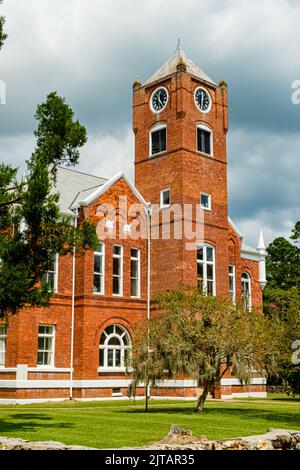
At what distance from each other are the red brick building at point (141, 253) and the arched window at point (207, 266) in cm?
6

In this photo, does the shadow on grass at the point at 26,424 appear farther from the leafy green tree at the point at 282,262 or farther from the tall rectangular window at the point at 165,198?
the leafy green tree at the point at 282,262

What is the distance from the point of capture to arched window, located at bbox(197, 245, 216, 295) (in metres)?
37.0

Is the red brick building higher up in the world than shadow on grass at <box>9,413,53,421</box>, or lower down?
higher up

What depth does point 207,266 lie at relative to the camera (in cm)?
3756

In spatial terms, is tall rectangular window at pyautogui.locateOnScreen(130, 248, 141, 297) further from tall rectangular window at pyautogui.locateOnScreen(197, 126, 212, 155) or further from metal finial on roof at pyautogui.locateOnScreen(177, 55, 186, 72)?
metal finial on roof at pyautogui.locateOnScreen(177, 55, 186, 72)

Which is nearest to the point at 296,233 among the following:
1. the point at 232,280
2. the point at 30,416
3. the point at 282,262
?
the point at 282,262

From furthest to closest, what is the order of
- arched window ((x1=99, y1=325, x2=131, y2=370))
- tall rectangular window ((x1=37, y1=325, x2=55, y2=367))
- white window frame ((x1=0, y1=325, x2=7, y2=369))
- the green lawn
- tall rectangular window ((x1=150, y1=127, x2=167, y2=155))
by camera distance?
tall rectangular window ((x1=150, y1=127, x2=167, y2=155)) < arched window ((x1=99, y1=325, x2=131, y2=370)) < tall rectangular window ((x1=37, y1=325, x2=55, y2=367)) < white window frame ((x1=0, y1=325, x2=7, y2=369)) < the green lawn

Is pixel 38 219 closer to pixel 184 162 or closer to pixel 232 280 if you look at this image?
pixel 184 162

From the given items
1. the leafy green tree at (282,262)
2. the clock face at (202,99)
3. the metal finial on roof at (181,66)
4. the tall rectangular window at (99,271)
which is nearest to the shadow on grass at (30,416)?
the tall rectangular window at (99,271)

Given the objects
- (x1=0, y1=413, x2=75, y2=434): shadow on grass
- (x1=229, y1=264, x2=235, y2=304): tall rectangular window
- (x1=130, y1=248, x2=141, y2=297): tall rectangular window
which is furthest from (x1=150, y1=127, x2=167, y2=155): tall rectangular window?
(x1=0, y1=413, x2=75, y2=434): shadow on grass

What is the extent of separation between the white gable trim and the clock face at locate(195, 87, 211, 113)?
22.4 ft

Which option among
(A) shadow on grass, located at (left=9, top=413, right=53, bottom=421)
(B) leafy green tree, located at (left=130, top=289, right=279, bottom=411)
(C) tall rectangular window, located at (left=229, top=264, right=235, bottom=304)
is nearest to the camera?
(A) shadow on grass, located at (left=9, top=413, right=53, bottom=421)

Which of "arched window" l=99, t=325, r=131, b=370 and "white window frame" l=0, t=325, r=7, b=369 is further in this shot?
"arched window" l=99, t=325, r=131, b=370

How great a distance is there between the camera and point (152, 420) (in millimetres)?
19562
